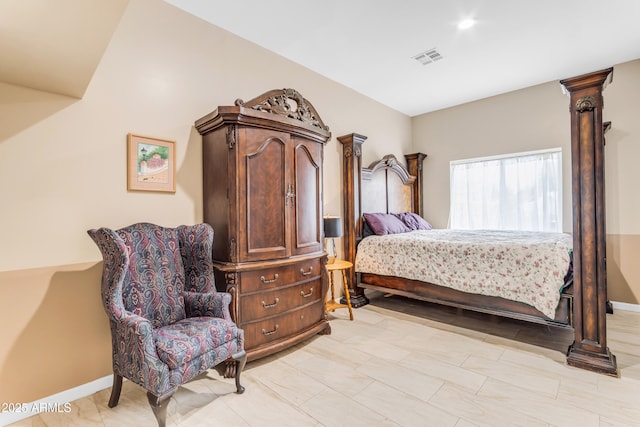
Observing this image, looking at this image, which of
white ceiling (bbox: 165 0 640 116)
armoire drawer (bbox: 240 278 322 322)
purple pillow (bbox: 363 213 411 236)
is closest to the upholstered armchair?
armoire drawer (bbox: 240 278 322 322)

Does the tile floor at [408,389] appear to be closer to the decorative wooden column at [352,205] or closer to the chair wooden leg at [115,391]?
the chair wooden leg at [115,391]

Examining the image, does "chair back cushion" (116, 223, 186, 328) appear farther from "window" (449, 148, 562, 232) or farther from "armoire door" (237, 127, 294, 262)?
"window" (449, 148, 562, 232)

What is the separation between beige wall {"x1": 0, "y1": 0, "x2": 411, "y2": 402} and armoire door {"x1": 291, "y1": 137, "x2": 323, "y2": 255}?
84 centimetres

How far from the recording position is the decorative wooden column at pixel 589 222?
7.31 feet

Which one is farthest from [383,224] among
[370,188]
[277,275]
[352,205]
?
[277,275]

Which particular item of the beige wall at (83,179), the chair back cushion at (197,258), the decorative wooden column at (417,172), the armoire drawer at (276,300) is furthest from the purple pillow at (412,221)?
the chair back cushion at (197,258)

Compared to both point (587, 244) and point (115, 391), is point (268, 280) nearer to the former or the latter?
point (115, 391)

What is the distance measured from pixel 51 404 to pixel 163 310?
857 mm

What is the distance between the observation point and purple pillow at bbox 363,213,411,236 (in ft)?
13.0

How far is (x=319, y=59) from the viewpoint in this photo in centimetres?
344

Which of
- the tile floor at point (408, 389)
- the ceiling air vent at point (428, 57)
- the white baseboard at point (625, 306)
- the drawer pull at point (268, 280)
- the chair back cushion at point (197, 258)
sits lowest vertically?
the tile floor at point (408, 389)

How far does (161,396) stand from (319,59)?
337 cm

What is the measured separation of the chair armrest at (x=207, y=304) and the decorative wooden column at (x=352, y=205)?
7.01ft

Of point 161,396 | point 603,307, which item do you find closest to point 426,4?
point 603,307
